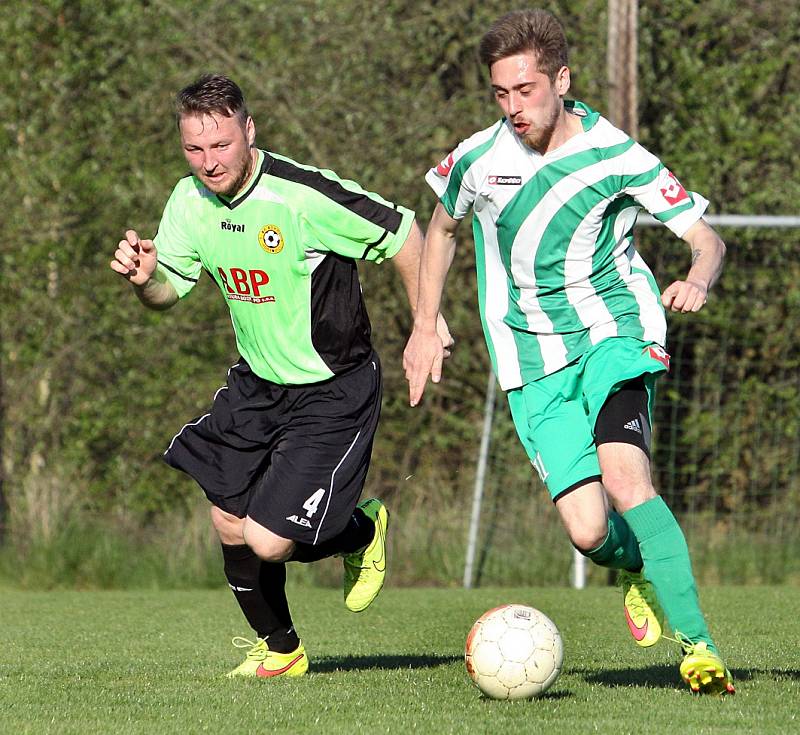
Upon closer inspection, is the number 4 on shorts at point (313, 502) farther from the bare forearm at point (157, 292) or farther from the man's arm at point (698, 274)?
the man's arm at point (698, 274)

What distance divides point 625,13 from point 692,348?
9.61 ft

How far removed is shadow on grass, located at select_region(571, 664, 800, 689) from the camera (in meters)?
4.55

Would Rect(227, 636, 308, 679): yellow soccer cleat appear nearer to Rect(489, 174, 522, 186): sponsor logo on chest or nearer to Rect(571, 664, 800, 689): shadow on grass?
Rect(571, 664, 800, 689): shadow on grass

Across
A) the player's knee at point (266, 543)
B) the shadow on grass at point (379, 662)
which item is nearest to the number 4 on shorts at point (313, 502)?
the player's knee at point (266, 543)

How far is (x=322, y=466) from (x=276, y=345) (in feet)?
1.58

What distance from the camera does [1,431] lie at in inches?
508

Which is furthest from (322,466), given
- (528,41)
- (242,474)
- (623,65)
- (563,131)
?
(623,65)

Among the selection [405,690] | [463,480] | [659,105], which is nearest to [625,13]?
[659,105]

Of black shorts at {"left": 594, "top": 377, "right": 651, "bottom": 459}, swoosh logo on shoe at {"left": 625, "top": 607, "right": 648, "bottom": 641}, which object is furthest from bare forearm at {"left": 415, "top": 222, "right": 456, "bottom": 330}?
swoosh logo on shoe at {"left": 625, "top": 607, "right": 648, "bottom": 641}

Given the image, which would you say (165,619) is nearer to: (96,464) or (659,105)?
(96,464)

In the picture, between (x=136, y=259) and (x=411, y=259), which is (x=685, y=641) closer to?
(x=411, y=259)

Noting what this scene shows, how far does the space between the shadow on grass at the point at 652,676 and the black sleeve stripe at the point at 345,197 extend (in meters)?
1.79

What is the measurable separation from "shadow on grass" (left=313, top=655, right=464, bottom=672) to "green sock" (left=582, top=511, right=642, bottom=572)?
860 mm

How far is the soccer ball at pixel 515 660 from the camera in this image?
165 inches
